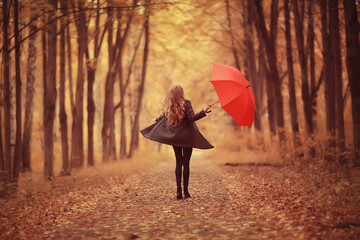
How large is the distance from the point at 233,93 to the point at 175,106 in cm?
112

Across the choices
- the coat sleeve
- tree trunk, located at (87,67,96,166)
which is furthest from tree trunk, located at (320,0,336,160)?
tree trunk, located at (87,67,96,166)

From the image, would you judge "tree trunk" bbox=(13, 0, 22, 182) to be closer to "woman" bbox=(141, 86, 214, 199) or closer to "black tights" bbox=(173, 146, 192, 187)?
"woman" bbox=(141, 86, 214, 199)

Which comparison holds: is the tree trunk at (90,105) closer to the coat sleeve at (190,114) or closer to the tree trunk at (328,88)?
the tree trunk at (328,88)

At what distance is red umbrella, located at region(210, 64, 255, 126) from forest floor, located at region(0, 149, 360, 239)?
5.35 ft

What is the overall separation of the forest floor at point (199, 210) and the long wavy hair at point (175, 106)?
1590mm

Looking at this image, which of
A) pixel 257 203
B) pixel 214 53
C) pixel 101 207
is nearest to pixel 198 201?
pixel 257 203

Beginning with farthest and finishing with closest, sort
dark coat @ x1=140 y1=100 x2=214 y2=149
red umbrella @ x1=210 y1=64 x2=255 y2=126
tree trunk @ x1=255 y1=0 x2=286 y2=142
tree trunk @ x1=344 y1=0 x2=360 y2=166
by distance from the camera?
tree trunk @ x1=255 y1=0 x2=286 y2=142, tree trunk @ x1=344 y1=0 x2=360 y2=166, dark coat @ x1=140 y1=100 x2=214 y2=149, red umbrella @ x1=210 y1=64 x2=255 y2=126

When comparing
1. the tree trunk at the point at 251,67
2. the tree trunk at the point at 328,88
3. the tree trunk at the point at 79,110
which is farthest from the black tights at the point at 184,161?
the tree trunk at the point at 251,67

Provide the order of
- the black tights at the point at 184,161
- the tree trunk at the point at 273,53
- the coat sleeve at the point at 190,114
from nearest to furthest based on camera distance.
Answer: the coat sleeve at the point at 190,114, the black tights at the point at 184,161, the tree trunk at the point at 273,53

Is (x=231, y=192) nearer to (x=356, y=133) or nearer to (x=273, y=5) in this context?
(x=356, y=133)

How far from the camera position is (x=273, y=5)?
1392 cm

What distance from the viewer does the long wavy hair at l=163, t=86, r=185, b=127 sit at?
7.05 metres

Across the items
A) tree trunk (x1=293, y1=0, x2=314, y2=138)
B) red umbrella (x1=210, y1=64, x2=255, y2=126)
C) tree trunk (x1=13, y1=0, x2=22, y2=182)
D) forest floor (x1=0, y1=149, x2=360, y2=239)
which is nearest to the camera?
forest floor (x1=0, y1=149, x2=360, y2=239)

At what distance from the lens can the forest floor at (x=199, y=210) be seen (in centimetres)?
479
